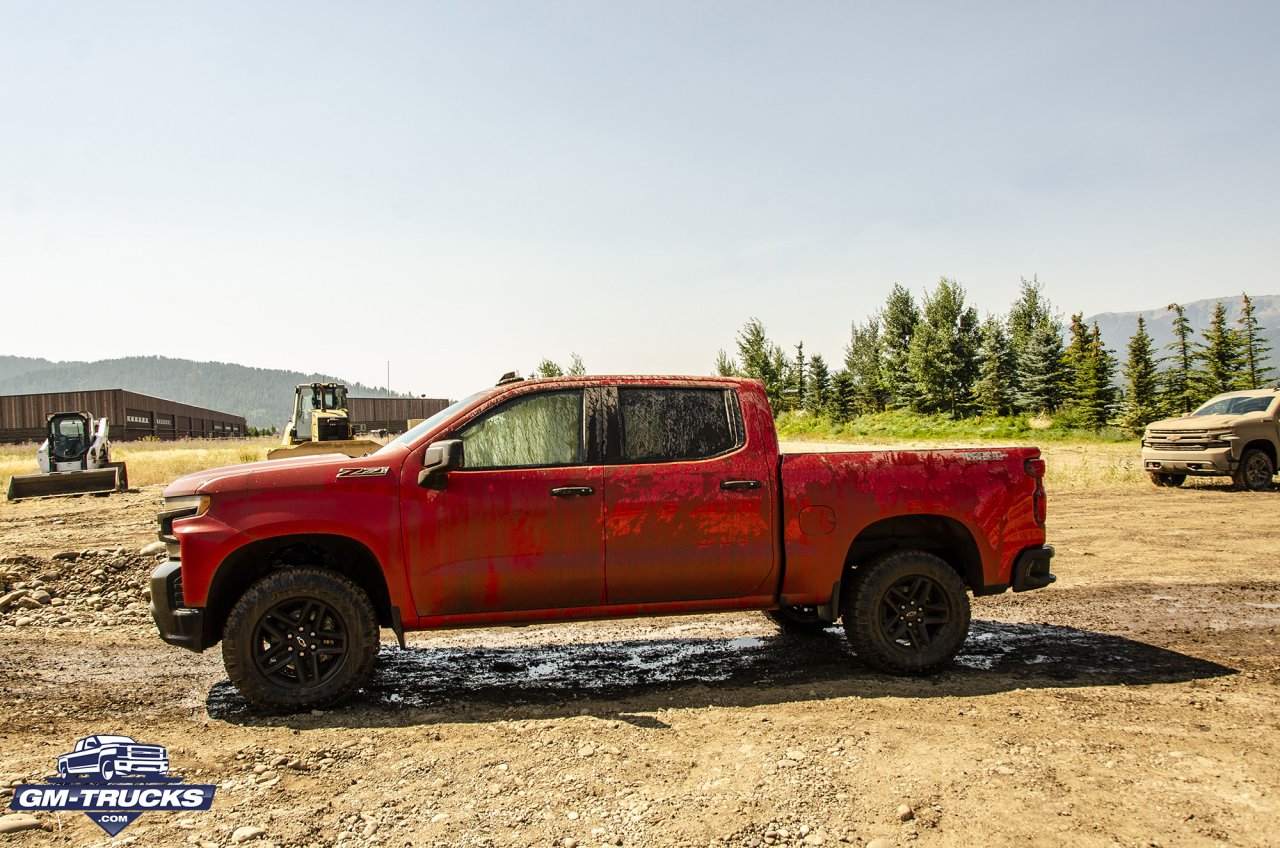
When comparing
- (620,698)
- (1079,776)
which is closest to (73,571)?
(620,698)

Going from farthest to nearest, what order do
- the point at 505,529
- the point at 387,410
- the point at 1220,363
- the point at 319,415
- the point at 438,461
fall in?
1. the point at 387,410
2. the point at 1220,363
3. the point at 319,415
4. the point at 505,529
5. the point at 438,461

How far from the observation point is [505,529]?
483cm

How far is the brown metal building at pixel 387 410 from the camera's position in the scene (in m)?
75.8

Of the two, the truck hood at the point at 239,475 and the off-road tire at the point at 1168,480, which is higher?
the truck hood at the point at 239,475

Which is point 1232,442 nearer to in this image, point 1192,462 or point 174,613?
point 1192,462

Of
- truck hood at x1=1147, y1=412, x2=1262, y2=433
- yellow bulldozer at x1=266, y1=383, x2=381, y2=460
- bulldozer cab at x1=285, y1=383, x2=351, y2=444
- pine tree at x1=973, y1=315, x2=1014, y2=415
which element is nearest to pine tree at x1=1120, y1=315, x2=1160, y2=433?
pine tree at x1=973, y1=315, x2=1014, y2=415

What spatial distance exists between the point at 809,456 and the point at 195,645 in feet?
13.2

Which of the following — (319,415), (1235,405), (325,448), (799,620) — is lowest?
(799,620)

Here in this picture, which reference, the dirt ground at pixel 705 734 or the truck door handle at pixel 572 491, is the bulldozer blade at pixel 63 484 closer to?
the dirt ground at pixel 705 734

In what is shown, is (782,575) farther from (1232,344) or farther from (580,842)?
(1232,344)

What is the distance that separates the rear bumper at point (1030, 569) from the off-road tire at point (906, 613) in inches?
16.2

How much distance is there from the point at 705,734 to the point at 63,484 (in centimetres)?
2175

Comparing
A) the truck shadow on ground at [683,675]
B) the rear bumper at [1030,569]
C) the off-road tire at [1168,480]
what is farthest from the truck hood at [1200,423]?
the rear bumper at [1030,569]

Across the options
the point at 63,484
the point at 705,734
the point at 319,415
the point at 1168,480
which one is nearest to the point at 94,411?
the point at 63,484
